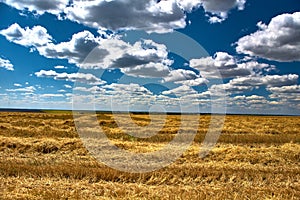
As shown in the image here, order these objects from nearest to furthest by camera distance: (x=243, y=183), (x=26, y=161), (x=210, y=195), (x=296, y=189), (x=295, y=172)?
(x=210, y=195), (x=296, y=189), (x=243, y=183), (x=295, y=172), (x=26, y=161)

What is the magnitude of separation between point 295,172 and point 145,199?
6083mm

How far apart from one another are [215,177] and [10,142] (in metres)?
9.74

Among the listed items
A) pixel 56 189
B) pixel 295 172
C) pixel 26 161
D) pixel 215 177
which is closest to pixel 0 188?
pixel 56 189

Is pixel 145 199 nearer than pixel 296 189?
Yes

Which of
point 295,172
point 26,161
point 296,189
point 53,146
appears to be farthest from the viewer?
point 53,146

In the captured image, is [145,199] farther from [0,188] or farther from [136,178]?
[0,188]

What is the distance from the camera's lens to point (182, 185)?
9.43 meters

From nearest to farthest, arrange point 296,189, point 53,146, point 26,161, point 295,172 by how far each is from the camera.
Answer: point 296,189 → point 295,172 → point 26,161 → point 53,146

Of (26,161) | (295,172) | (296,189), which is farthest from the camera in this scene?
(26,161)

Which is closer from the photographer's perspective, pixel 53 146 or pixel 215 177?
pixel 215 177

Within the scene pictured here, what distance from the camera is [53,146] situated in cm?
1565

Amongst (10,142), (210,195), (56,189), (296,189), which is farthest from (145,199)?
(10,142)

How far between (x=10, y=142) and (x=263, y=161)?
34.6 feet

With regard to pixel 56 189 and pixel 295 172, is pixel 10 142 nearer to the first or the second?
pixel 56 189
